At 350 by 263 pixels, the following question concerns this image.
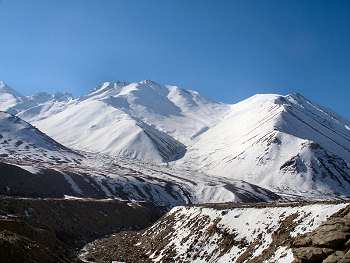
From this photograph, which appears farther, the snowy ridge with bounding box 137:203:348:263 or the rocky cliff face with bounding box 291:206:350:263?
the snowy ridge with bounding box 137:203:348:263

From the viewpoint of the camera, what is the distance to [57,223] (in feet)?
195

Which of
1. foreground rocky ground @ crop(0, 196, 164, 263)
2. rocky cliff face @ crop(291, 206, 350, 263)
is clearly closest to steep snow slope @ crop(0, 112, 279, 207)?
foreground rocky ground @ crop(0, 196, 164, 263)

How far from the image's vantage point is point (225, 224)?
42.2m

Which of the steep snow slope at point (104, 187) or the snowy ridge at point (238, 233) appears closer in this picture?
the snowy ridge at point (238, 233)

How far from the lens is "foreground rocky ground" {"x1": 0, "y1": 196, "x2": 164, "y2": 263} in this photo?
29.0 meters

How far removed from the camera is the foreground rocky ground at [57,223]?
95.1ft

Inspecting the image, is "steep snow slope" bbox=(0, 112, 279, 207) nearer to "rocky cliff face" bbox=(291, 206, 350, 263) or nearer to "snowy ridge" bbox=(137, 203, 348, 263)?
"snowy ridge" bbox=(137, 203, 348, 263)

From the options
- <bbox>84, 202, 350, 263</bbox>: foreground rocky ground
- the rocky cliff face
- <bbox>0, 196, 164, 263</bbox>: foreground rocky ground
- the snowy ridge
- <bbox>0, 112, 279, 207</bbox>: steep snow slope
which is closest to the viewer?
the rocky cliff face

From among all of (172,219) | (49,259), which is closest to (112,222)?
(172,219)

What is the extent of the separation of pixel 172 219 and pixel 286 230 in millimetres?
31178

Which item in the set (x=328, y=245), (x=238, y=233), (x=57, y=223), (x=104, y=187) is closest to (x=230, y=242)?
(x=238, y=233)

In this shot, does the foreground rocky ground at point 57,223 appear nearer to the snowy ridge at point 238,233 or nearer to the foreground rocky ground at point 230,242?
the foreground rocky ground at point 230,242

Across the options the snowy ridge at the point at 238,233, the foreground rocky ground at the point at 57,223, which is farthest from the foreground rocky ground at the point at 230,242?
the foreground rocky ground at the point at 57,223

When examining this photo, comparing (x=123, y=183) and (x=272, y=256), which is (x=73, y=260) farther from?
(x=123, y=183)
